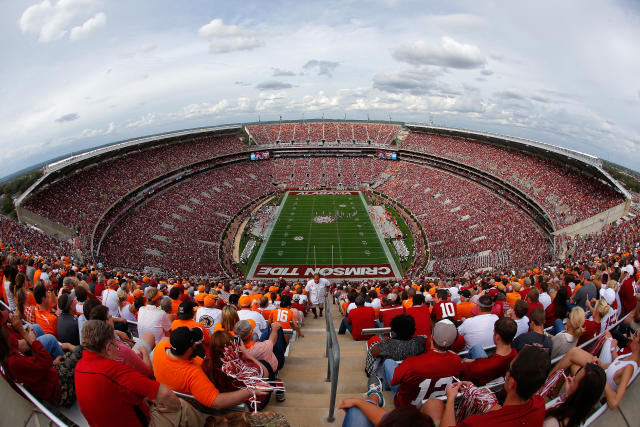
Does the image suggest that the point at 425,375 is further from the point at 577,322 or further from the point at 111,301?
the point at 111,301

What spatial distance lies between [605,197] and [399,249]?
17834mm

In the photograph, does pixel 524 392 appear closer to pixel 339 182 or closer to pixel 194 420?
pixel 194 420

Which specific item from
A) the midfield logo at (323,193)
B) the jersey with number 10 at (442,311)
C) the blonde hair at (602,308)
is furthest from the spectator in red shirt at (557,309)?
the midfield logo at (323,193)

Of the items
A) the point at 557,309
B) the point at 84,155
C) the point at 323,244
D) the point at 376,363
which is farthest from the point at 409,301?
the point at 84,155

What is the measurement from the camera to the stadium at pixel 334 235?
559 centimetres

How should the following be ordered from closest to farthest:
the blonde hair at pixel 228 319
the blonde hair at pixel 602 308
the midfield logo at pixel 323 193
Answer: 1. the blonde hair at pixel 228 319
2. the blonde hair at pixel 602 308
3. the midfield logo at pixel 323 193

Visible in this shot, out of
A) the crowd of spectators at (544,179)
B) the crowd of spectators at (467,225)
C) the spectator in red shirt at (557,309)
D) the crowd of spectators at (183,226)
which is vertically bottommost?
the crowd of spectators at (183,226)

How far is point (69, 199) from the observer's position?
2884cm

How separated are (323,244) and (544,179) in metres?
24.7

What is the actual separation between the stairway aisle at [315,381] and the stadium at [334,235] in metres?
0.03

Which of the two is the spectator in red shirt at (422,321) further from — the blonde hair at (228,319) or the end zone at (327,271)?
the end zone at (327,271)

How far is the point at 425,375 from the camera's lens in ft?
10.7

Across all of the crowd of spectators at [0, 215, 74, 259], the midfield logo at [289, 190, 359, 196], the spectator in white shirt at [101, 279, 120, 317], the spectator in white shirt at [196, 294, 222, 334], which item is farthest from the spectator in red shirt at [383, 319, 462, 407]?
the midfield logo at [289, 190, 359, 196]

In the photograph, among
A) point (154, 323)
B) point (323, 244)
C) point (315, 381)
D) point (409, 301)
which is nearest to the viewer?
point (315, 381)
